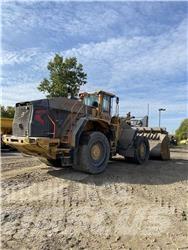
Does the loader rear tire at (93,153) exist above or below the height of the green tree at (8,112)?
below

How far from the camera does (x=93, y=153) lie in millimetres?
9016

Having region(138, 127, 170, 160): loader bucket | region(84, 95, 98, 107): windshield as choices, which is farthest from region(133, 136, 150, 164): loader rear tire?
region(84, 95, 98, 107): windshield

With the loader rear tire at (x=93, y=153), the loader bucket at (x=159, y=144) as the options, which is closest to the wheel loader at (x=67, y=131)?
the loader rear tire at (x=93, y=153)

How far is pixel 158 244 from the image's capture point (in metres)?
4.48

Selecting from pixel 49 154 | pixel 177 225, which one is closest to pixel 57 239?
pixel 177 225

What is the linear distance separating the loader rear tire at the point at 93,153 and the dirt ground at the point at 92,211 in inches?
9.5

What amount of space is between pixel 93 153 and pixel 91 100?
75.3 inches

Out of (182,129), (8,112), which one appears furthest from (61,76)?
(182,129)

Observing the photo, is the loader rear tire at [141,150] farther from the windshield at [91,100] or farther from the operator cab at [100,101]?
the windshield at [91,100]

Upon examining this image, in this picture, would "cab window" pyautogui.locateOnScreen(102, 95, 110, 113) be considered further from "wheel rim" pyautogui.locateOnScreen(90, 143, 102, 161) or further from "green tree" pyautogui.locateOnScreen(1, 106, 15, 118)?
"green tree" pyautogui.locateOnScreen(1, 106, 15, 118)

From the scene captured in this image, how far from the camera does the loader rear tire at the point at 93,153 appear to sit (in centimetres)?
863

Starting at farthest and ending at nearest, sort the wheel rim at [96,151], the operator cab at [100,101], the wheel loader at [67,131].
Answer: the operator cab at [100,101] < the wheel rim at [96,151] < the wheel loader at [67,131]

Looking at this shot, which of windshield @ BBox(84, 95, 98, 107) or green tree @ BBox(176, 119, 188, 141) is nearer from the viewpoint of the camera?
windshield @ BBox(84, 95, 98, 107)

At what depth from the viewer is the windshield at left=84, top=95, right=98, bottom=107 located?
32.5 feet
